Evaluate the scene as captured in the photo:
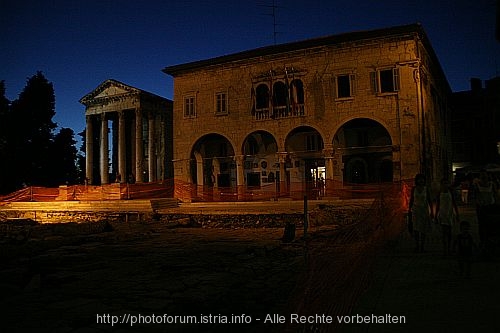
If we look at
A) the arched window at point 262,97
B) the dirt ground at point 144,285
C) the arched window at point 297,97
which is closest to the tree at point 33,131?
the arched window at point 262,97

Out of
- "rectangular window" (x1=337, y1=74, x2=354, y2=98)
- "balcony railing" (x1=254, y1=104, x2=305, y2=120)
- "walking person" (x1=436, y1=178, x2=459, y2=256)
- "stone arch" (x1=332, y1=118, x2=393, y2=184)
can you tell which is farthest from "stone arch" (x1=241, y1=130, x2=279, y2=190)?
"walking person" (x1=436, y1=178, x2=459, y2=256)

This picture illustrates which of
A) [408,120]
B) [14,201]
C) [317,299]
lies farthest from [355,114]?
[14,201]

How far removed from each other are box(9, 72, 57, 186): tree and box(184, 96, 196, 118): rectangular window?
19370 millimetres

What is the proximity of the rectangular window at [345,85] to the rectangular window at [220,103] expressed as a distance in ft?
22.9

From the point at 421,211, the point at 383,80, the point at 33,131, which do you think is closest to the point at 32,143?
the point at 33,131

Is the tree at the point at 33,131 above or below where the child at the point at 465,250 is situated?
above

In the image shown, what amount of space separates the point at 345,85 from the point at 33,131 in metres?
29.6

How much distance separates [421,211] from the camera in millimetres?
8375

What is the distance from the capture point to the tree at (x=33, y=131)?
36750mm

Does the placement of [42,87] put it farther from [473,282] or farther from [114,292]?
[473,282]

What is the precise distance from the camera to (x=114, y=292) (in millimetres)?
6395

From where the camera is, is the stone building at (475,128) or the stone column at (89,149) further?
the stone building at (475,128)

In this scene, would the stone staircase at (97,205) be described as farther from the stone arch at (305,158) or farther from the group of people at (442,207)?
the group of people at (442,207)

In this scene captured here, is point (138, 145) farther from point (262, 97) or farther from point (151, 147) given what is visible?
point (262, 97)
